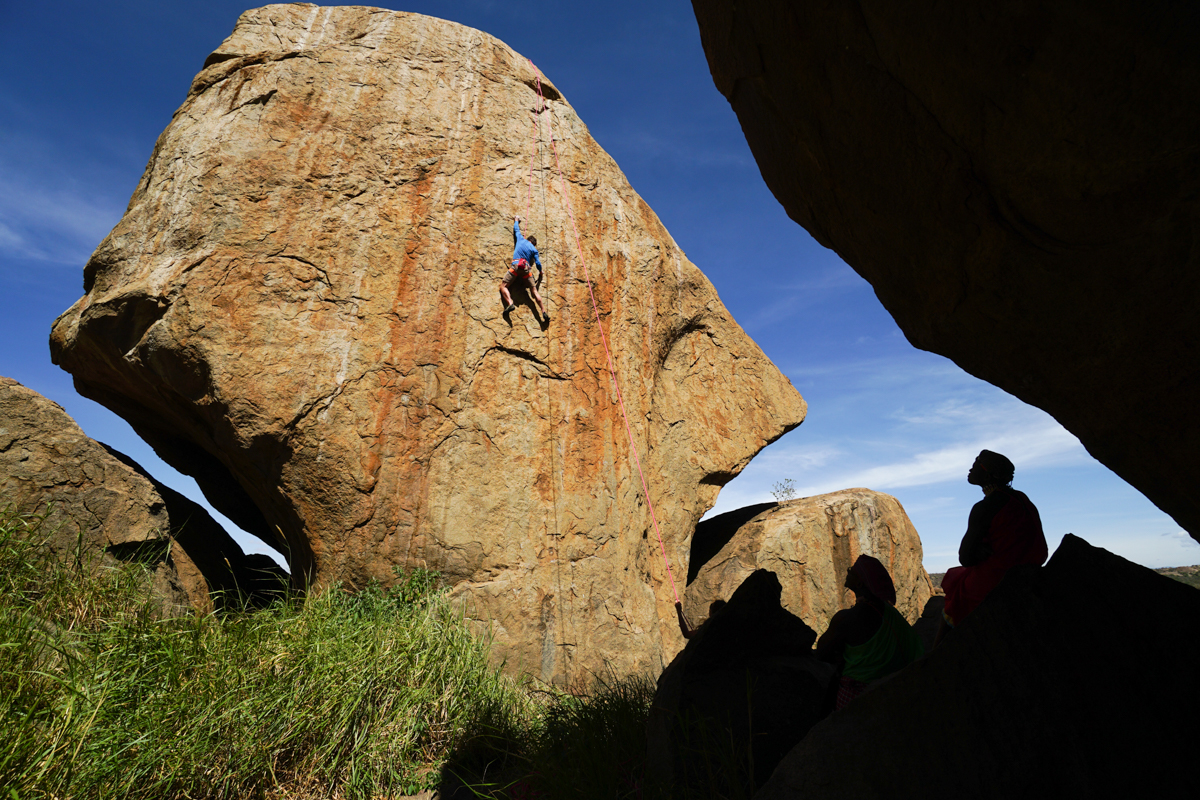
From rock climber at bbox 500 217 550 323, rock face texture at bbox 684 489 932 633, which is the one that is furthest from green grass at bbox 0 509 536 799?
rock face texture at bbox 684 489 932 633

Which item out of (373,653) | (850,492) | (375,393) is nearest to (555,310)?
(375,393)

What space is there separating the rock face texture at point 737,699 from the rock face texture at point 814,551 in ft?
16.2

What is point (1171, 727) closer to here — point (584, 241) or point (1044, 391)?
point (1044, 391)

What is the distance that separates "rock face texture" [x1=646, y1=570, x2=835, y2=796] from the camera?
9.51 ft

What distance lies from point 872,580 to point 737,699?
3.01 ft

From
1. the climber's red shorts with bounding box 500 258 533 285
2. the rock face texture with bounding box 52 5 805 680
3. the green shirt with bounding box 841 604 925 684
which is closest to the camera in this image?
the green shirt with bounding box 841 604 925 684

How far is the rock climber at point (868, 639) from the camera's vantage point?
3115mm

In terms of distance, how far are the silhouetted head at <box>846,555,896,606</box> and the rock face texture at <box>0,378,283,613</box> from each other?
4459 millimetres

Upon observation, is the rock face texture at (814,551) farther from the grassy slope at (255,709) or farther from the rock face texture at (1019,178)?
the rock face texture at (1019,178)

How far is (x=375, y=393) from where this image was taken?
20.1ft

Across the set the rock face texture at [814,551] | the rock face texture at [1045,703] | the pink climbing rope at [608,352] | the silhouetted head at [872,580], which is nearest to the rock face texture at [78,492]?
the pink climbing rope at [608,352]

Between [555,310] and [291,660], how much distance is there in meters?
4.48

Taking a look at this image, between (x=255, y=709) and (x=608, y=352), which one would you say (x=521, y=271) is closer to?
(x=608, y=352)

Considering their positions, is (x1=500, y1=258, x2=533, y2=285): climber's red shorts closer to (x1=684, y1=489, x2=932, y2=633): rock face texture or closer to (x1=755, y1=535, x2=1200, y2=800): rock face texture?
(x1=684, y1=489, x2=932, y2=633): rock face texture
